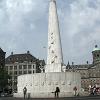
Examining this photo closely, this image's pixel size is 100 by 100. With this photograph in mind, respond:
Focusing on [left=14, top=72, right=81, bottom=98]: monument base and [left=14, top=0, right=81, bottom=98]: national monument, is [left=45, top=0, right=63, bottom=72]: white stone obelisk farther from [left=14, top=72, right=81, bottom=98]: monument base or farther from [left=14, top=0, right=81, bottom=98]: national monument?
[left=14, top=72, right=81, bottom=98]: monument base

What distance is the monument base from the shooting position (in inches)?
1532

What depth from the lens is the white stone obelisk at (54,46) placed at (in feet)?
132

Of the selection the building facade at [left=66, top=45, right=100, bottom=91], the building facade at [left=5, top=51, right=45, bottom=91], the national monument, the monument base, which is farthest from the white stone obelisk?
the building facade at [left=66, top=45, right=100, bottom=91]

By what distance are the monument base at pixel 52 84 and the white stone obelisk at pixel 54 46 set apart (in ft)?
5.37

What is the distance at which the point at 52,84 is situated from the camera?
39.3 metres

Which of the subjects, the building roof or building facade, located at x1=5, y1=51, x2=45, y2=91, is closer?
building facade, located at x1=5, y1=51, x2=45, y2=91

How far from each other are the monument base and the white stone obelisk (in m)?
1.64

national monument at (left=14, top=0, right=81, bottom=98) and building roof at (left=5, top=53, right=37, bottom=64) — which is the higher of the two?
building roof at (left=5, top=53, right=37, bottom=64)

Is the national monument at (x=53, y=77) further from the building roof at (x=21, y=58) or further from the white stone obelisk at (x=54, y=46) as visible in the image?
the building roof at (x=21, y=58)

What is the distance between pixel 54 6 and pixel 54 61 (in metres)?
6.56

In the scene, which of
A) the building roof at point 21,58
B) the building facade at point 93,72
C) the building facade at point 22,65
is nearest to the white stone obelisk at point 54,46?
the building facade at point 22,65

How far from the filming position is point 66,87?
39.3 metres

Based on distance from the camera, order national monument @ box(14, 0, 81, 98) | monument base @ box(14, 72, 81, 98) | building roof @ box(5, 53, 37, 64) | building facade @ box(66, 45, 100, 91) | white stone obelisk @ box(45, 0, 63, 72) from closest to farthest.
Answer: monument base @ box(14, 72, 81, 98) < national monument @ box(14, 0, 81, 98) < white stone obelisk @ box(45, 0, 63, 72) < building roof @ box(5, 53, 37, 64) < building facade @ box(66, 45, 100, 91)

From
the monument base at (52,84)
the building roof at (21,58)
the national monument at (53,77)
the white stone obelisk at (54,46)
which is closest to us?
the monument base at (52,84)
